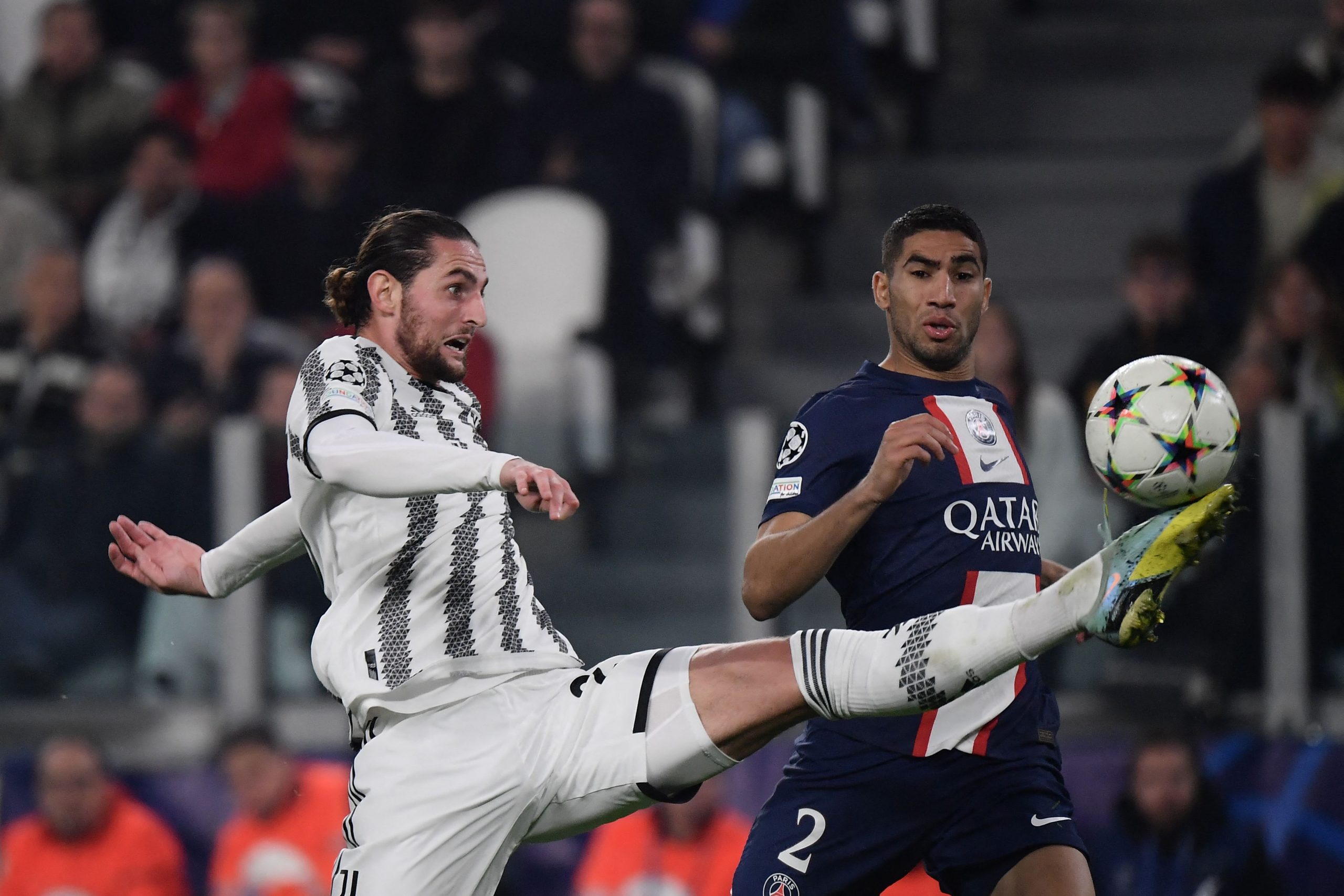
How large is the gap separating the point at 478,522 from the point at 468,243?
639 millimetres

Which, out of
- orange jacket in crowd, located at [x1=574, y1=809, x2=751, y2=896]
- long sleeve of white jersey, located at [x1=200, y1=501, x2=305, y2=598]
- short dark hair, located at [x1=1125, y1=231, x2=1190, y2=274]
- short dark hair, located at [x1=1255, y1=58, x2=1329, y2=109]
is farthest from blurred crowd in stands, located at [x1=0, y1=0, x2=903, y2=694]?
long sleeve of white jersey, located at [x1=200, y1=501, x2=305, y2=598]

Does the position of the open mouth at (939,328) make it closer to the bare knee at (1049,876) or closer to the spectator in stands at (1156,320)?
the bare knee at (1049,876)

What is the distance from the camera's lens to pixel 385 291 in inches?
171

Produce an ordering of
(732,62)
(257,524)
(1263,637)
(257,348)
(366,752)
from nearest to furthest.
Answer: (366,752) < (257,524) < (1263,637) < (257,348) < (732,62)

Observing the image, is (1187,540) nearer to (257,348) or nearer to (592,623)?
(592,623)

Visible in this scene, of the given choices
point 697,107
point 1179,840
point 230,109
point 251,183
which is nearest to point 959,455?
point 1179,840

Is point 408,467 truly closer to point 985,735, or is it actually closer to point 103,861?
point 985,735

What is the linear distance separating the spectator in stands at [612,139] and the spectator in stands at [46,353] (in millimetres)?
2144

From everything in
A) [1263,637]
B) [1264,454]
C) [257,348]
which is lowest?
[1263,637]

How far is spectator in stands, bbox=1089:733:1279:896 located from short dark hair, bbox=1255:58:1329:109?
306 cm

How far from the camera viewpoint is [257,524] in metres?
4.60

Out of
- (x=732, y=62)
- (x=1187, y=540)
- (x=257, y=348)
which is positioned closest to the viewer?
(x=1187, y=540)

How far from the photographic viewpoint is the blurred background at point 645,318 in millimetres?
7309

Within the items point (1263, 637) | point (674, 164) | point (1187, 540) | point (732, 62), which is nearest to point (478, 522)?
point (1187, 540)
